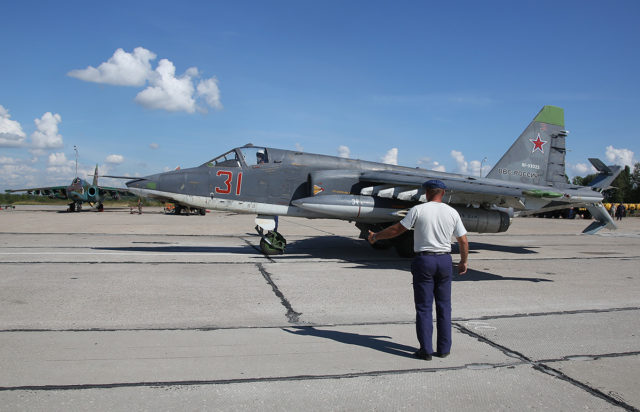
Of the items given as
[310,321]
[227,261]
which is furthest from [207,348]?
[227,261]

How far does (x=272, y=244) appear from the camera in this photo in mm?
11516

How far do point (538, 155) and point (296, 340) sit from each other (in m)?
13.5

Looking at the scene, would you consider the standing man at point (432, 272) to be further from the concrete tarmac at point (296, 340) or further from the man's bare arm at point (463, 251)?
the concrete tarmac at point (296, 340)

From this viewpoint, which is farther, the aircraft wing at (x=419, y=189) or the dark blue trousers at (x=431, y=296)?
the aircraft wing at (x=419, y=189)

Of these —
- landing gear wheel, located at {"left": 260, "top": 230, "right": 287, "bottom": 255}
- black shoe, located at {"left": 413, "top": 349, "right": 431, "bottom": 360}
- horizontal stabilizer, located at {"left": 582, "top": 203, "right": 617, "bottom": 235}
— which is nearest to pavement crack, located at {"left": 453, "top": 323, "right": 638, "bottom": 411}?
black shoe, located at {"left": 413, "top": 349, "right": 431, "bottom": 360}

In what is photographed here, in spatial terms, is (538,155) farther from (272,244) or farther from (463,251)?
(463,251)

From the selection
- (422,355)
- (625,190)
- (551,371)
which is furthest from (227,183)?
(625,190)

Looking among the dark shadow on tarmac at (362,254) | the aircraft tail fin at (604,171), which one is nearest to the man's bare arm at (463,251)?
the dark shadow on tarmac at (362,254)

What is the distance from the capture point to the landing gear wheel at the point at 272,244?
452 inches

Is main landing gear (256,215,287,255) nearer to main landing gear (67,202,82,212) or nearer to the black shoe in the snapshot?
the black shoe

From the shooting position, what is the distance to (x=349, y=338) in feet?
15.9

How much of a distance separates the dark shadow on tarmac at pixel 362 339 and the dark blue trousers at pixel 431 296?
1.06ft

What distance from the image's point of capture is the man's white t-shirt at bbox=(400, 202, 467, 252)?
13.9ft

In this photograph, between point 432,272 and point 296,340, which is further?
point 296,340
